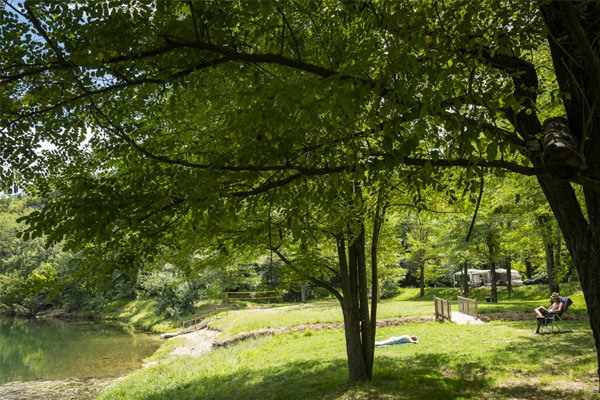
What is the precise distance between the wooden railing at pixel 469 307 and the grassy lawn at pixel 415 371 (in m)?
2.21

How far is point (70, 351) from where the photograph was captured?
72.1 feet

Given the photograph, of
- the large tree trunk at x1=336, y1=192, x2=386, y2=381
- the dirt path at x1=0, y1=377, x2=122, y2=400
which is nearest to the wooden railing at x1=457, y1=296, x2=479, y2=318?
the large tree trunk at x1=336, y1=192, x2=386, y2=381

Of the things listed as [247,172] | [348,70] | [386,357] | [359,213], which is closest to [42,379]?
[386,357]

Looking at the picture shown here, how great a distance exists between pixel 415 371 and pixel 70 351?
20289 millimetres

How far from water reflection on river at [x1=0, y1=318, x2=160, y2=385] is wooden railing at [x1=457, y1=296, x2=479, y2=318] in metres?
14.7

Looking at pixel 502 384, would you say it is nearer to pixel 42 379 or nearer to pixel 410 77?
pixel 410 77

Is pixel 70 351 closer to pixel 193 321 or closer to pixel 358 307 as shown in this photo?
pixel 193 321

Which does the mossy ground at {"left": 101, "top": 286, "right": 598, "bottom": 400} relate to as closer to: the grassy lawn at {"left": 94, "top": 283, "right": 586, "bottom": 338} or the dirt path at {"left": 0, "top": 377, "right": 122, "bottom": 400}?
the dirt path at {"left": 0, "top": 377, "right": 122, "bottom": 400}

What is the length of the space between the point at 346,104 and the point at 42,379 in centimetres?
1883

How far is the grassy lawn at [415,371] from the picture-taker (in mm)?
6770

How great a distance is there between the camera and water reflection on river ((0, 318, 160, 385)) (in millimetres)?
17664

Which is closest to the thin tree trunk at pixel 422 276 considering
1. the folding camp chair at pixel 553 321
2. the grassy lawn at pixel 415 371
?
the grassy lawn at pixel 415 371

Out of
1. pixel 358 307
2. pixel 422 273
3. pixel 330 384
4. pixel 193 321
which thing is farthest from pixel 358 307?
pixel 422 273

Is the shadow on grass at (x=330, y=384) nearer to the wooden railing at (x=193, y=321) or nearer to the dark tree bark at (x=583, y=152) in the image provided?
the dark tree bark at (x=583, y=152)
